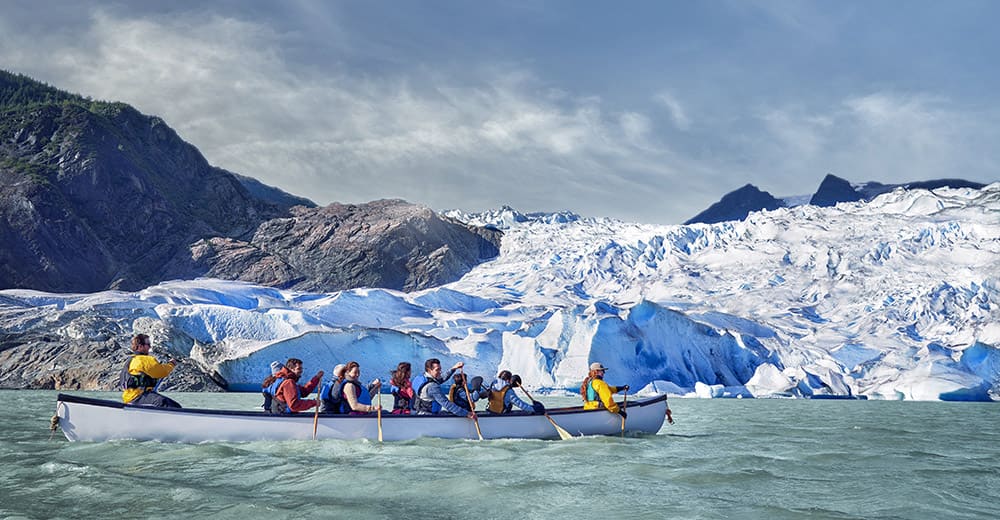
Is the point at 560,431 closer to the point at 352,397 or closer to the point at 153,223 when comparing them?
the point at 352,397

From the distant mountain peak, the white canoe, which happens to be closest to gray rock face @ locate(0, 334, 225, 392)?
the white canoe

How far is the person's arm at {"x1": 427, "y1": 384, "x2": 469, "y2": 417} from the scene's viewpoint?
11.0 m

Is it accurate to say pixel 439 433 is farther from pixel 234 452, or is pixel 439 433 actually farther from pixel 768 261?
pixel 768 261

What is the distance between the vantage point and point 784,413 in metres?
21.9

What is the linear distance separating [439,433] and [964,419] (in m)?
16.2

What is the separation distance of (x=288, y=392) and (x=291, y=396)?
8cm

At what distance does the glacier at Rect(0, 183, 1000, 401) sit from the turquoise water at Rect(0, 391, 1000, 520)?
2084cm

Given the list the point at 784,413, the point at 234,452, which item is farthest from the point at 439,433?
the point at 784,413

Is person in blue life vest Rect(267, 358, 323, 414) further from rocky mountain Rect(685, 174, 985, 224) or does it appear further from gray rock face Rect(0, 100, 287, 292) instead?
rocky mountain Rect(685, 174, 985, 224)

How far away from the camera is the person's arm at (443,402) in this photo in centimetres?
1103

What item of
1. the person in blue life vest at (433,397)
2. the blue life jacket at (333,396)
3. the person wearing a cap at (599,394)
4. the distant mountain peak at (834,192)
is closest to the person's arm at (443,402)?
the person in blue life vest at (433,397)

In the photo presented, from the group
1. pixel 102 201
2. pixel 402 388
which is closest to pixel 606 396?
pixel 402 388

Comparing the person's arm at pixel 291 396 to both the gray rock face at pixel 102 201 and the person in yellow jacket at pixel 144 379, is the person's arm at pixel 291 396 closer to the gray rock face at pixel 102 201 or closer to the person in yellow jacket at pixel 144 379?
the person in yellow jacket at pixel 144 379

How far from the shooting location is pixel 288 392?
10594 millimetres
